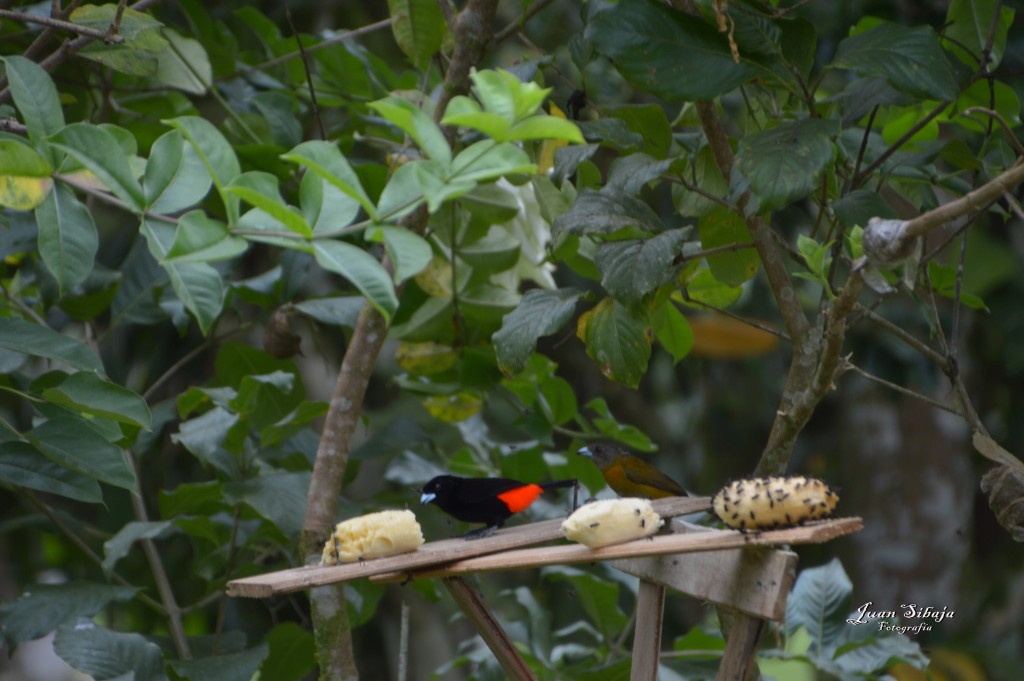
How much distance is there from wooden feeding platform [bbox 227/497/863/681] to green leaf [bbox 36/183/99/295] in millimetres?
389

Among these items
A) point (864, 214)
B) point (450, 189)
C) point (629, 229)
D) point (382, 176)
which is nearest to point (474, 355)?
point (382, 176)

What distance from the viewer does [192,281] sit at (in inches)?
42.4

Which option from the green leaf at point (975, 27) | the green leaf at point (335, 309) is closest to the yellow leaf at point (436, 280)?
the green leaf at point (335, 309)

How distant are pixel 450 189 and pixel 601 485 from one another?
1.38 meters

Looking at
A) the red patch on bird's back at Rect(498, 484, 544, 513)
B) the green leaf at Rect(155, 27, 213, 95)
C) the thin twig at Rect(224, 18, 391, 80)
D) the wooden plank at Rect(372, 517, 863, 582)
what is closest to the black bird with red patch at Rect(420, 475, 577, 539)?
the red patch on bird's back at Rect(498, 484, 544, 513)

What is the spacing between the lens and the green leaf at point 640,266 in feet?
4.33

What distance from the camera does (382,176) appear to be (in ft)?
6.31

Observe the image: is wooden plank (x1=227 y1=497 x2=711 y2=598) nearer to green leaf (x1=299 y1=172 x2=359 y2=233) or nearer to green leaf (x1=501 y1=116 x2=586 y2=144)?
green leaf (x1=299 y1=172 x2=359 y2=233)

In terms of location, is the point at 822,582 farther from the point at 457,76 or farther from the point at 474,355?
the point at 457,76

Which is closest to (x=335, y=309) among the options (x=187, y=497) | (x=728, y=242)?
(x=187, y=497)

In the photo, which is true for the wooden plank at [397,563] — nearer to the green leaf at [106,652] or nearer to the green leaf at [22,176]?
the green leaf at [22,176]

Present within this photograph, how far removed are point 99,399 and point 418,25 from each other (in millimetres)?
912

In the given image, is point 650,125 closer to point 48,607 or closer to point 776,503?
point 776,503

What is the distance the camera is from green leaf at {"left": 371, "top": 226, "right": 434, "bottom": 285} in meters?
0.89
